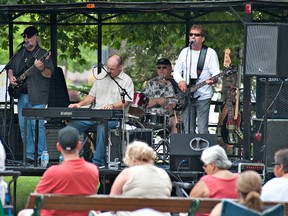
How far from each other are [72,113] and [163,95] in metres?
2.34

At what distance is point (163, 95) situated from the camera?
1445 cm

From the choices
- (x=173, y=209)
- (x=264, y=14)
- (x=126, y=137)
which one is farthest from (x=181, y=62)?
(x=173, y=209)

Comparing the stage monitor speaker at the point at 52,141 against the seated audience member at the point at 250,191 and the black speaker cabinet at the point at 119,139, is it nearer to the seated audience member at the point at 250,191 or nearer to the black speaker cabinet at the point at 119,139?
the black speaker cabinet at the point at 119,139

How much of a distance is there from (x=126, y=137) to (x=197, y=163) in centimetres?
112

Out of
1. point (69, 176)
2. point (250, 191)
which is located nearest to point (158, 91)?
point (69, 176)

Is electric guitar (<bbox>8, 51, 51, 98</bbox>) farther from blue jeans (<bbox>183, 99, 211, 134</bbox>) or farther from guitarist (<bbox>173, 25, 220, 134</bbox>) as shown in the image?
blue jeans (<bbox>183, 99, 211, 134</bbox>)

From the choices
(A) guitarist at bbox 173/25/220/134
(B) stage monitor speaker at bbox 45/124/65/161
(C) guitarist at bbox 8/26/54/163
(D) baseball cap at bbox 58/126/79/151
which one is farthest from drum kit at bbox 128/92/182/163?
(D) baseball cap at bbox 58/126/79/151

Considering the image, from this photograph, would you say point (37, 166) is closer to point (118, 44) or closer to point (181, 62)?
point (181, 62)

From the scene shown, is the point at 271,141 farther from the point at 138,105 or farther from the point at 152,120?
the point at 138,105

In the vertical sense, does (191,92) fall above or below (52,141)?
above

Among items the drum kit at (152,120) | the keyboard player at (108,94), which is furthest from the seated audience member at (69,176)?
the drum kit at (152,120)

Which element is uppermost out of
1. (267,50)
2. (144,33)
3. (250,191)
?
(144,33)

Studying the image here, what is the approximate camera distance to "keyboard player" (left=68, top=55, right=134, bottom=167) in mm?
13026

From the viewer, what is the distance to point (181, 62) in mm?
13164
